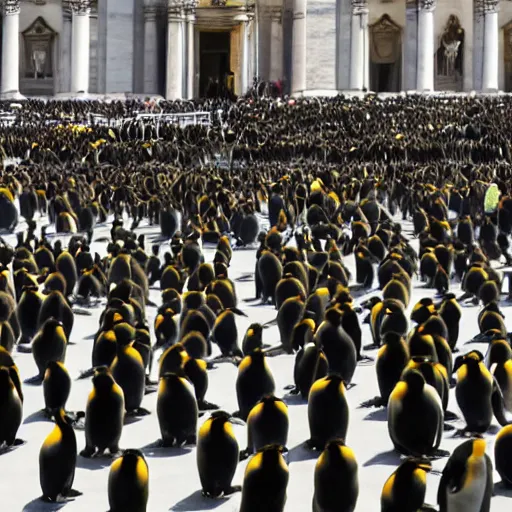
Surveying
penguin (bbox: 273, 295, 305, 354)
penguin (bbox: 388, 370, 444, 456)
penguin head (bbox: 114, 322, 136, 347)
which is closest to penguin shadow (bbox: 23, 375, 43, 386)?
→ penguin head (bbox: 114, 322, 136, 347)

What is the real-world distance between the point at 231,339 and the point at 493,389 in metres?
3.04

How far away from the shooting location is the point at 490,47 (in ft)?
181

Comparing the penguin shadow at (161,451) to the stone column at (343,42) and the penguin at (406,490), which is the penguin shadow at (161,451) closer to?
the penguin at (406,490)

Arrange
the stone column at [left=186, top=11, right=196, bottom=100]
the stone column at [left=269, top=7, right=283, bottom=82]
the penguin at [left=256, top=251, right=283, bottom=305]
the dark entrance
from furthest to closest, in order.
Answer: the dark entrance → the stone column at [left=269, top=7, right=283, bottom=82] → the stone column at [left=186, top=11, right=196, bottom=100] → the penguin at [left=256, top=251, right=283, bottom=305]

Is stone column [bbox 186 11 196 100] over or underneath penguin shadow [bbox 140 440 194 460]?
A: over

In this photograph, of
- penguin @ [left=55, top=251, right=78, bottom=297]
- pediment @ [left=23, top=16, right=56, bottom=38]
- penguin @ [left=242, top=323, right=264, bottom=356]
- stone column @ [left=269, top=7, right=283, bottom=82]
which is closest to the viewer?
penguin @ [left=242, top=323, right=264, bottom=356]

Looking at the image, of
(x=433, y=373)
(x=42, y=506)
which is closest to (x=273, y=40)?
(x=433, y=373)

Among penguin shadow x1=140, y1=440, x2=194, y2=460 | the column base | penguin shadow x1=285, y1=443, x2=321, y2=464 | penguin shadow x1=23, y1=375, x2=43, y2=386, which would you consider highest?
the column base

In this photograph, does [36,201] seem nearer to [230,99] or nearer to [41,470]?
[41,470]

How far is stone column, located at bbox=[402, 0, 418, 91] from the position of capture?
179ft

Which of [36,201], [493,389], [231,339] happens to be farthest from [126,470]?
[36,201]

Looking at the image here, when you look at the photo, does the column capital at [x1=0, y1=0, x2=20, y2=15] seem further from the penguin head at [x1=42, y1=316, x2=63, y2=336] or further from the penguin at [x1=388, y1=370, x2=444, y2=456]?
the penguin at [x1=388, y1=370, x2=444, y2=456]

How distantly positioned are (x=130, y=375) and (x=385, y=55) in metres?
48.9

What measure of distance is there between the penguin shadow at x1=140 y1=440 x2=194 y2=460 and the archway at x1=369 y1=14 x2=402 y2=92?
1915 inches
